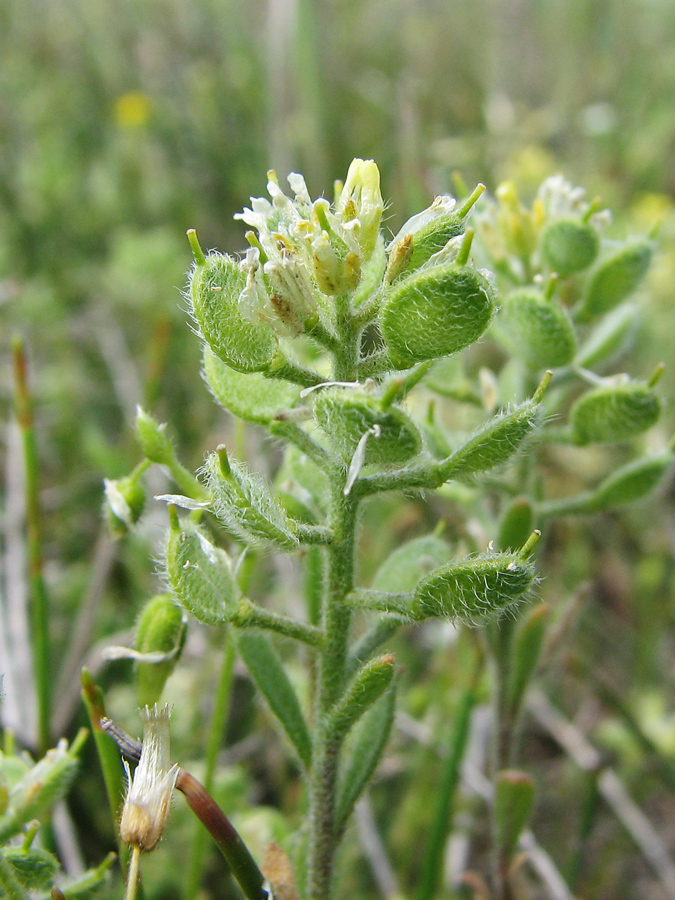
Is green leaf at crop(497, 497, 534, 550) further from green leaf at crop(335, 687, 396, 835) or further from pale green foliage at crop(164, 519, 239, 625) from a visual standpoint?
pale green foliage at crop(164, 519, 239, 625)

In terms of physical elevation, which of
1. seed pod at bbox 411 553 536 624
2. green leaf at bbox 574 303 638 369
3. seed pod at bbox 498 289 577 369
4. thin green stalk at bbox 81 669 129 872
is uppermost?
green leaf at bbox 574 303 638 369

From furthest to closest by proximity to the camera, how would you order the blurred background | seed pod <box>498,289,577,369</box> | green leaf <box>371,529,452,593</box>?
the blurred background
seed pod <box>498,289,577,369</box>
green leaf <box>371,529,452,593</box>

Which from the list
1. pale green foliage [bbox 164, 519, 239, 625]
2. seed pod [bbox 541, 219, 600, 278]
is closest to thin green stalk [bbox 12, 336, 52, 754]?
pale green foliage [bbox 164, 519, 239, 625]

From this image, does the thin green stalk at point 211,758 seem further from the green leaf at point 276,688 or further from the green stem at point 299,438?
the green stem at point 299,438

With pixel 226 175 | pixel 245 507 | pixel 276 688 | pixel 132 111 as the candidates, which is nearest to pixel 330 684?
pixel 276 688

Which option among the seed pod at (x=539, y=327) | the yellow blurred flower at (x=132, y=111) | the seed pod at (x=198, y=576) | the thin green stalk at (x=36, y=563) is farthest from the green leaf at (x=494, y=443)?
the yellow blurred flower at (x=132, y=111)

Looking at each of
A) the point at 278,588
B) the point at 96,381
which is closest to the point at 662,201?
the point at 278,588

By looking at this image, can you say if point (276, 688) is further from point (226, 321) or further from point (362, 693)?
point (226, 321)
